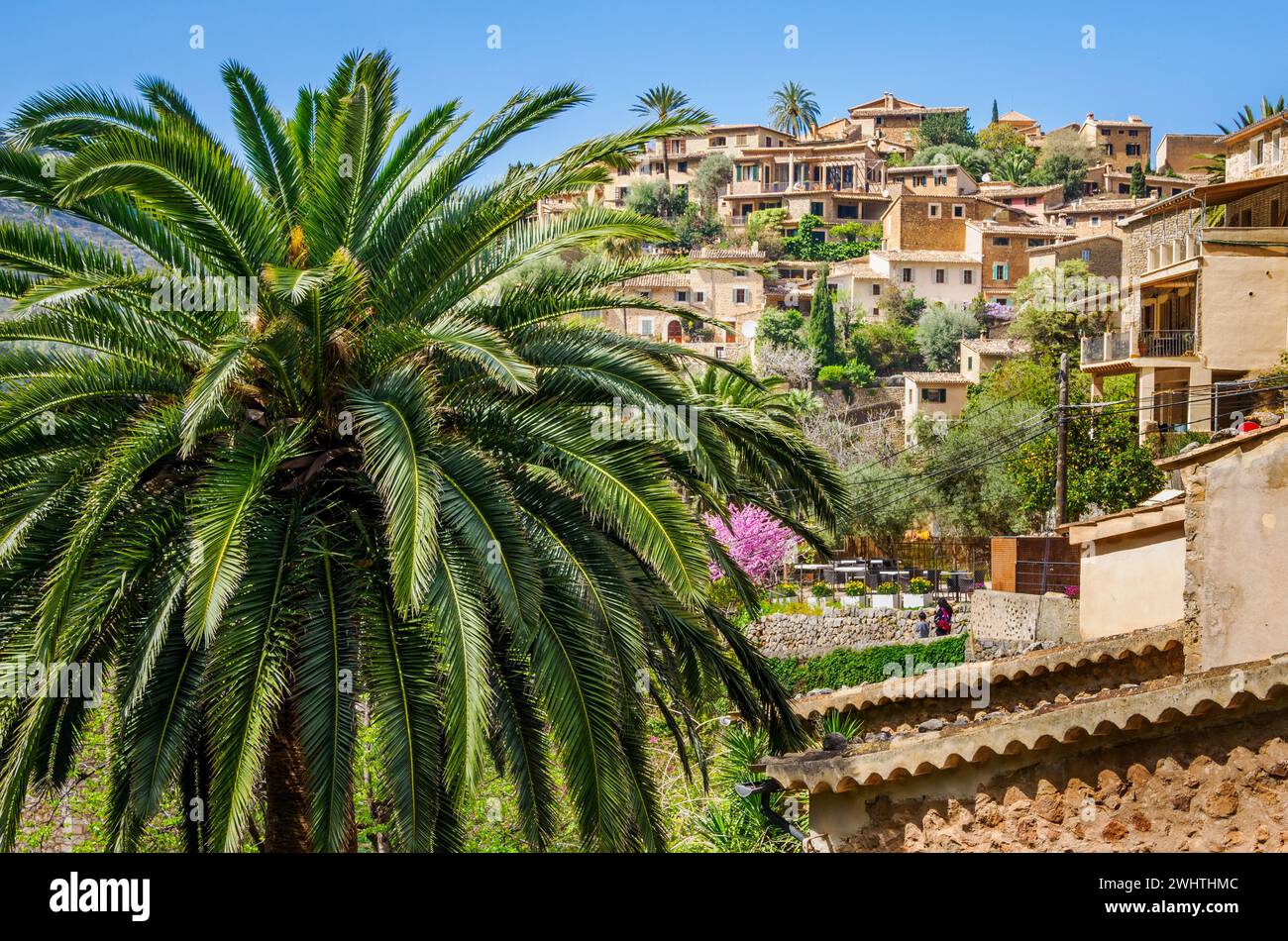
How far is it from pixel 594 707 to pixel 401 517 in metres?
1.76

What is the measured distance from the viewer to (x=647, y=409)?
9.09m

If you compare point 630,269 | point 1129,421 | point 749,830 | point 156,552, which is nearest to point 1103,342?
point 1129,421

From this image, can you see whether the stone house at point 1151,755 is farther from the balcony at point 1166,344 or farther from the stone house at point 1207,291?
the balcony at point 1166,344

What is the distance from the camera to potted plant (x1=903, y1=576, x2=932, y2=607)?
33094 millimetres

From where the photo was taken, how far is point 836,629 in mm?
32250

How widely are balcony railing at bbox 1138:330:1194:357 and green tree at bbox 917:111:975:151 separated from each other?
80.3 m

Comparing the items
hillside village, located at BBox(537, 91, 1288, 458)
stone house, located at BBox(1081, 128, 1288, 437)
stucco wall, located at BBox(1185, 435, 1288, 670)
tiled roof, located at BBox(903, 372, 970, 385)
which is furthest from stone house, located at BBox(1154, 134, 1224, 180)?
stucco wall, located at BBox(1185, 435, 1288, 670)

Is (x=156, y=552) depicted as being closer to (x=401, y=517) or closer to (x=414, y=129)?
(x=401, y=517)

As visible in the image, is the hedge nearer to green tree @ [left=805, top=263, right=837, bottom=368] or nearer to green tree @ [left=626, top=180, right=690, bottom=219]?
green tree @ [left=805, top=263, right=837, bottom=368]

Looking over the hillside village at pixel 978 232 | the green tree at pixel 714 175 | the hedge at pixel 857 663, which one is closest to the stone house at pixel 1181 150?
the hillside village at pixel 978 232

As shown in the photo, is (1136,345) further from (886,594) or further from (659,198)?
(659,198)

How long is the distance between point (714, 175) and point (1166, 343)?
222 ft

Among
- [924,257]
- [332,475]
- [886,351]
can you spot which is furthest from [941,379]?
[332,475]

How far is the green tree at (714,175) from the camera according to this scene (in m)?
102
